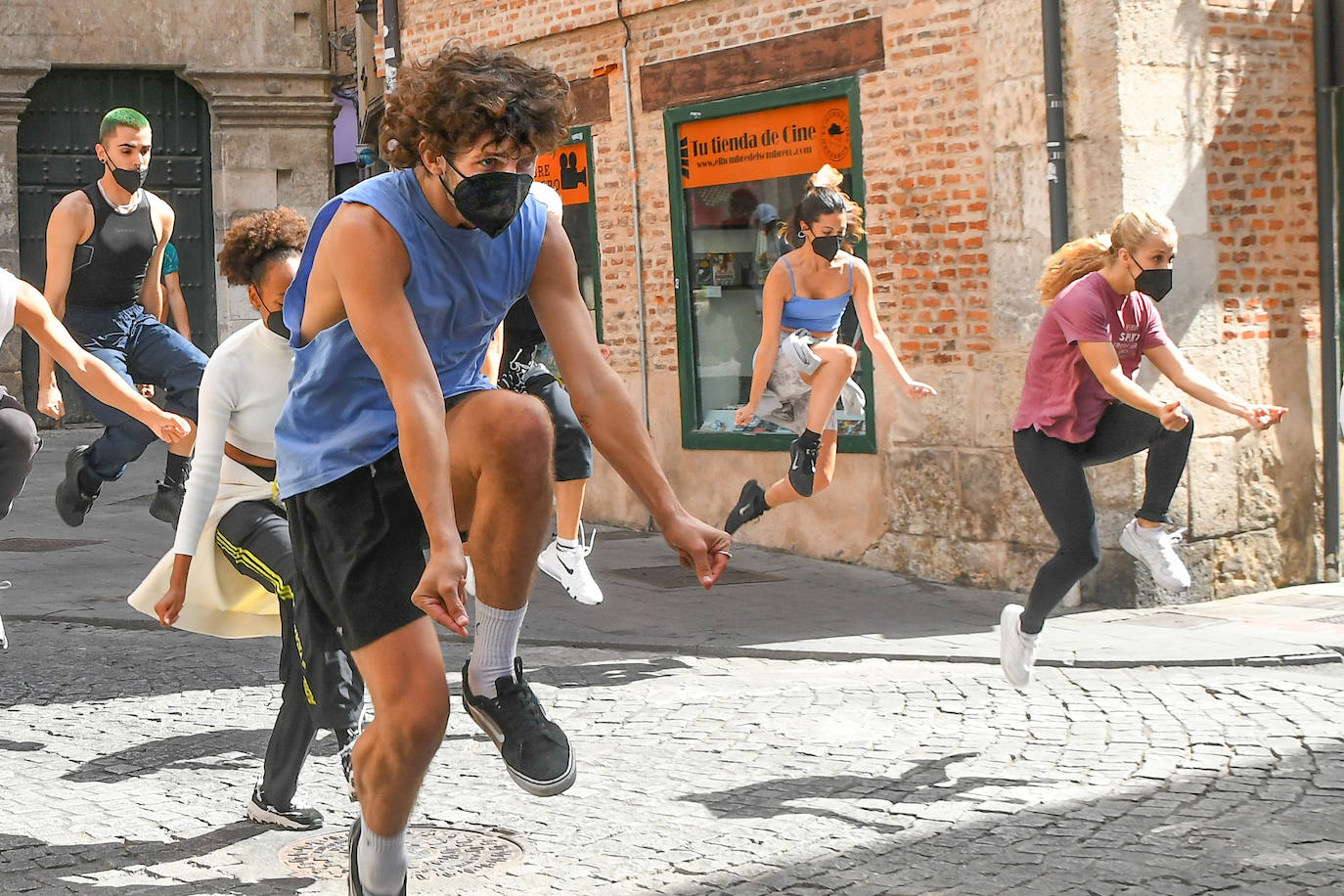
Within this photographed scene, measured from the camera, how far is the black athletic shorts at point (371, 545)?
3.93m

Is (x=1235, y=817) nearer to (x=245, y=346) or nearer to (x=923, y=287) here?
(x=245, y=346)

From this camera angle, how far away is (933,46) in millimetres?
10750

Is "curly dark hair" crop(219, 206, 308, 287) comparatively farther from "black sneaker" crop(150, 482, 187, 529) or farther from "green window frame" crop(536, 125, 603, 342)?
"green window frame" crop(536, 125, 603, 342)

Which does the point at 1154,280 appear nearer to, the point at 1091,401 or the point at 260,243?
the point at 1091,401

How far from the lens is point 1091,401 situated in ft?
23.4

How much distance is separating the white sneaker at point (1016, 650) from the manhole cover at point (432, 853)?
2436 mm

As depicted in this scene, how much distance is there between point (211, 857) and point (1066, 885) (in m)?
2.30

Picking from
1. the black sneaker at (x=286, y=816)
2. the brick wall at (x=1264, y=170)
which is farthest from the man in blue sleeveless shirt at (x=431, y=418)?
the brick wall at (x=1264, y=170)

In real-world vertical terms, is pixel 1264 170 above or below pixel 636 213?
below

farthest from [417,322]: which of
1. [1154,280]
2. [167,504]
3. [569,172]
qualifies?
[569,172]

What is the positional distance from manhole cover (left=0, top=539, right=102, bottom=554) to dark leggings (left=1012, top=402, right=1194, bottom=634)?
7.63 meters

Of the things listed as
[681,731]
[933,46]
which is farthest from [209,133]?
[681,731]

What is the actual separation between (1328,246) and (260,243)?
6.95m

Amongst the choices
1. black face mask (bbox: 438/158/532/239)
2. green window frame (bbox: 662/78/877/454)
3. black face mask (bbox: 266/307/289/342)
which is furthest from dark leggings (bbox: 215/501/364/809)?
green window frame (bbox: 662/78/877/454)
